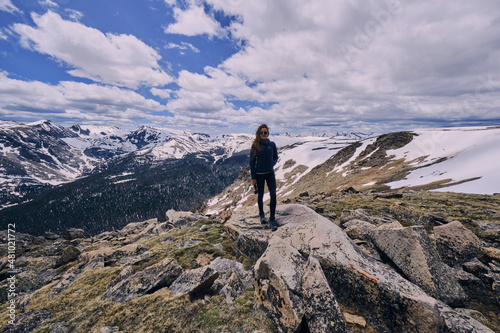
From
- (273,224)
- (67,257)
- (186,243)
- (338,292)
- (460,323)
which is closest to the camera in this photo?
(460,323)

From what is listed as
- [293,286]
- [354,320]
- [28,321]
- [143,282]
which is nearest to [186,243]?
[143,282]

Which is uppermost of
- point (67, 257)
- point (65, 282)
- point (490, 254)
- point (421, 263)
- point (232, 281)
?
point (421, 263)

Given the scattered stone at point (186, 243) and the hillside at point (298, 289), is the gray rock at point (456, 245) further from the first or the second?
the scattered stone at point (186, 243)

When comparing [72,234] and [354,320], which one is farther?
[72,234]

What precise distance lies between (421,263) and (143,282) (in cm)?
1072

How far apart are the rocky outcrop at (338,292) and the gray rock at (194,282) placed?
6.32ft

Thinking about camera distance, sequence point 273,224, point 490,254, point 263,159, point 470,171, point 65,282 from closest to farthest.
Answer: point 490,254, point 65,282, point 263,159, point 273,224, point 470,171

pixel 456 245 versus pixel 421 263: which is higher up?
pixel 421 263

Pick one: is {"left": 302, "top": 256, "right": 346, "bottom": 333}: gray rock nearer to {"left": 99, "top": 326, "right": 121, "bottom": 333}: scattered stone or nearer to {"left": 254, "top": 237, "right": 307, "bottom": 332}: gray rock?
{"left": 254, "top": 237, "right": 307, "bottom": 332}: gray rock

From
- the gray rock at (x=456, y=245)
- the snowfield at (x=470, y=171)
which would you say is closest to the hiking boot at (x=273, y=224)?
the gray rock at (x=456, y=245)

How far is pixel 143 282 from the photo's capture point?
8250 mm

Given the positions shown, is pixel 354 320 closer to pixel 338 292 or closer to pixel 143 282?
pixel 338 292

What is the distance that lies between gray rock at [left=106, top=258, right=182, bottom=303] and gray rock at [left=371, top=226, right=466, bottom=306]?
8.99m

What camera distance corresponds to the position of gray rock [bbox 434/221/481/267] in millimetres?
8352
